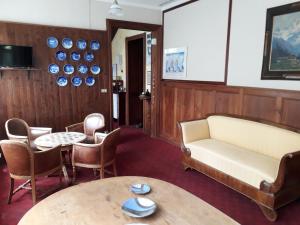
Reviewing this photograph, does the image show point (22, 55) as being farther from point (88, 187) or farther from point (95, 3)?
point (88, 187)

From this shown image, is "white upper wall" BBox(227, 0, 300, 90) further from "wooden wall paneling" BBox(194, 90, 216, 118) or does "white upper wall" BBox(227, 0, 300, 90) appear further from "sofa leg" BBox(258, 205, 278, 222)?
"sofa leg" BBox(258, 205, 278, 222)

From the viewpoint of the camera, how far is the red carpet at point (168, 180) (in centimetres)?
253

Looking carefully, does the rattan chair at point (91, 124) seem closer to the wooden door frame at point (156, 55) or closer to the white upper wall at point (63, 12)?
the wooden door frame at point (156, 55)

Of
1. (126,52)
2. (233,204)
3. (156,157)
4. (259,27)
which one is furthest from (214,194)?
(126,52)

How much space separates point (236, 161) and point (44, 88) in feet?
11.1

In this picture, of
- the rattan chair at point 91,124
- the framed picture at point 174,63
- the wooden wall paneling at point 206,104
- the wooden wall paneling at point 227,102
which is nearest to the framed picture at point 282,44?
the wooden wall paneling at point 227,102

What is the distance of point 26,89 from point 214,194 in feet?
11.3

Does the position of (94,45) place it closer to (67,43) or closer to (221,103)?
(67,43)

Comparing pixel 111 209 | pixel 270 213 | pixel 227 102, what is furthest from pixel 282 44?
pixel 111 209

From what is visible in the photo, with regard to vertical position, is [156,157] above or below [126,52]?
below

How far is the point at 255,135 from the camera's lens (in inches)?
123

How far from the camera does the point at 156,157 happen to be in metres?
4.27

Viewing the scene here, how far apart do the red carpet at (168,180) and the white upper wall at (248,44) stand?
1529 millimetres

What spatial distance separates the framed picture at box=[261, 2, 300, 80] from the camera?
111 inches
